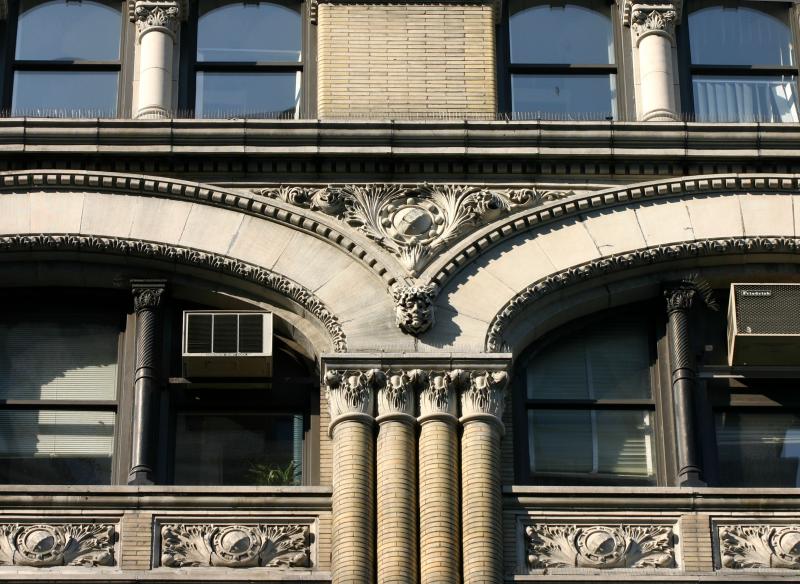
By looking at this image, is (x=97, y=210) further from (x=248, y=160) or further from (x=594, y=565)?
(x=594, y=565)

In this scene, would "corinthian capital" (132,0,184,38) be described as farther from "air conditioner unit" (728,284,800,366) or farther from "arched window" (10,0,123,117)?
"air conditioner unit" (728,284,800,366)

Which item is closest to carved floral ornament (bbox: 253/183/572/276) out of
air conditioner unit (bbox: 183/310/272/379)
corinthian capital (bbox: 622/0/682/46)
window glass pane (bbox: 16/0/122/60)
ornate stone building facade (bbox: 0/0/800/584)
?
ornate stone building facade (bbox: 0/0/800/584)

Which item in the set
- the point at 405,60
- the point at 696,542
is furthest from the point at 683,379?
the point at 405,60

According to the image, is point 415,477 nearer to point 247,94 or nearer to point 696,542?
point 696,542

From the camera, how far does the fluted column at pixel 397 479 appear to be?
22.8m

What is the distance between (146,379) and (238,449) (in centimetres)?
119

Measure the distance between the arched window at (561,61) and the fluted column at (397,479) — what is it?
4.47 meters

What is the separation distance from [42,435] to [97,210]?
2.49 m

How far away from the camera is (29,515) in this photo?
76.8 ft

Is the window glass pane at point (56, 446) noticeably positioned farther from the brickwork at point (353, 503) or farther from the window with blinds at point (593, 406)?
the window with blinds at point (593, 406)

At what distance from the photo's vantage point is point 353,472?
2341 centimetres

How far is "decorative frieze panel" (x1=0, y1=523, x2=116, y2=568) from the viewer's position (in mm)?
23188

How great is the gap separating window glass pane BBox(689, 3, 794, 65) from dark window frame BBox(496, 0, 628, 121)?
2.88 feet

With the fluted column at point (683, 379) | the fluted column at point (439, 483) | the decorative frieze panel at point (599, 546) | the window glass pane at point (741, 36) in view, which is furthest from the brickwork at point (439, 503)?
the window glass pane at point (741, 36)
